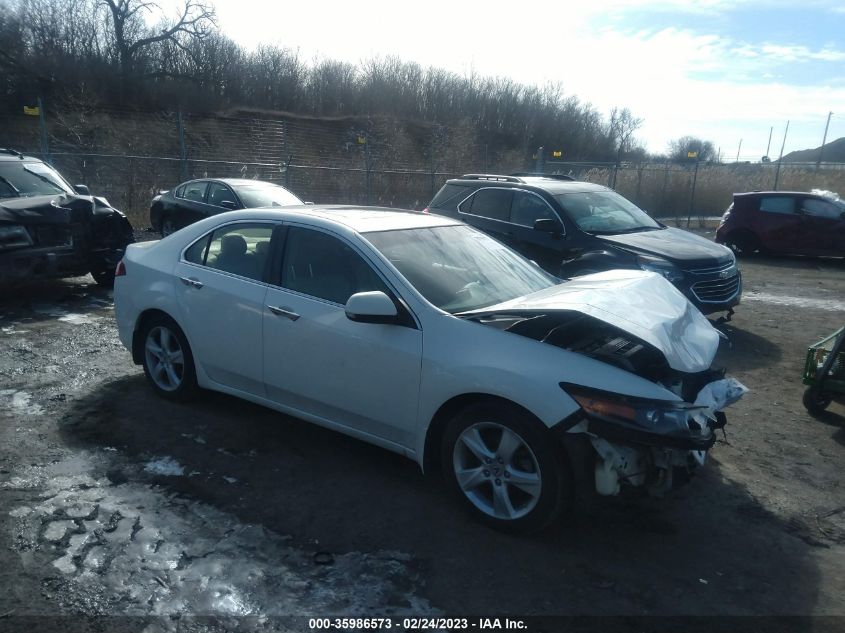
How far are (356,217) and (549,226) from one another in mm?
4350

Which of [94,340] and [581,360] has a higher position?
[581,360]

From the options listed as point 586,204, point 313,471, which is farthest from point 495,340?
point 586,204

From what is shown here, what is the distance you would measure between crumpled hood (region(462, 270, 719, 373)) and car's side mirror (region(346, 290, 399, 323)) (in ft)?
1.45

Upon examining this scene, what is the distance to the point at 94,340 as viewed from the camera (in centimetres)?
701

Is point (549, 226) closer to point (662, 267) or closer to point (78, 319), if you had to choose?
point (662, 267)

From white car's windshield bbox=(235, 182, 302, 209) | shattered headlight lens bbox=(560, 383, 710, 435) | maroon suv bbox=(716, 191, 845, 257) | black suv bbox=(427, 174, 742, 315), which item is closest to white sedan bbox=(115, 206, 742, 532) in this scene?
shattered headlight lens bbox=(560, 383, 710, 435)

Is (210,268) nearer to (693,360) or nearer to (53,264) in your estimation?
(693,360)

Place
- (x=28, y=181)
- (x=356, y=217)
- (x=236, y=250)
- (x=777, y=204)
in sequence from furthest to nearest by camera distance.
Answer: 1. (x=777, y=204)
2. (x=28, y=181)
3. (x=236, y=250)
4. (x=356, y=217)

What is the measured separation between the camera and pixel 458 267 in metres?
4.34

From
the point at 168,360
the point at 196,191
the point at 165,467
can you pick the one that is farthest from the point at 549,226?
the point at 196,191

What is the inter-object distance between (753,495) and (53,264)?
25.5ft

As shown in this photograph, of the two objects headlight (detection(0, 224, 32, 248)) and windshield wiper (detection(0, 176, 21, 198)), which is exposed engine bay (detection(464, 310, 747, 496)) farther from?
windshield wiper (detection(0, 176, 21, 198))

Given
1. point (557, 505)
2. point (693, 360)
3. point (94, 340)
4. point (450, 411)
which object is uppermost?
point (693, 360)

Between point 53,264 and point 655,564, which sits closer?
point 655,564
